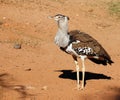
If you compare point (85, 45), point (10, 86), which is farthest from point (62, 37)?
point (10, 86)

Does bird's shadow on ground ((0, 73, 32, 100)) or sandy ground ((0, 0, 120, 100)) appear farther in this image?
sandy ground ((0, 0, 120, 100))

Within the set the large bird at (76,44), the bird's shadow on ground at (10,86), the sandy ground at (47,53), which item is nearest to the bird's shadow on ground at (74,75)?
the sandy ground at (47,53)

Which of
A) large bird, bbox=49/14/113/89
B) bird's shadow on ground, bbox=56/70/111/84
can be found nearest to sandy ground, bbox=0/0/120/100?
bird's shadow on ground, bbox=56/70/111/84

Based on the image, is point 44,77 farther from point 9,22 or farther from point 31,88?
point 9,22

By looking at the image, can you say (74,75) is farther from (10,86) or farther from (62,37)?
(10,86)

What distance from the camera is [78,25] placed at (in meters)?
15.1

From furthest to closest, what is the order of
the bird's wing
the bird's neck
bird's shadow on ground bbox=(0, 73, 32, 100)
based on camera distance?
the bird's wing, the bird's neck, bird's shadow on ground bbox=(0, 73, 32, 100)

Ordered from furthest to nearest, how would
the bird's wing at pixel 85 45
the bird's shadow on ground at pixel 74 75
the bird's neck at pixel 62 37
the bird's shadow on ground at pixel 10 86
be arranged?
the bird's shadow on ground at pixel 74 75 → the bird's wing at pixel 85 45 → the bird's neck at pixel 62 37 → the bird's shadow on ground at pixel 10 86

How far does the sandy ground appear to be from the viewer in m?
7.86

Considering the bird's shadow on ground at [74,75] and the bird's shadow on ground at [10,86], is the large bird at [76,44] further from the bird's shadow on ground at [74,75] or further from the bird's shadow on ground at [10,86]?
the bird's shadow on ground at [10,86]

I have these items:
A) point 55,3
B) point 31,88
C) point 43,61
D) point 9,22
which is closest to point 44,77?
point 31,88

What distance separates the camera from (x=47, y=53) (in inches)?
452

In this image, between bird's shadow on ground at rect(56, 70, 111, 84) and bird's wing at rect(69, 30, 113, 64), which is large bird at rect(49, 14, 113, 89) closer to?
bird's wing at rect(69, 30, 113, 64)

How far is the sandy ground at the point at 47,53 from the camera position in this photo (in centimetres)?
786
